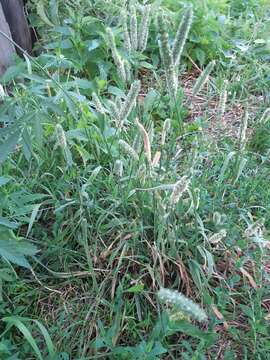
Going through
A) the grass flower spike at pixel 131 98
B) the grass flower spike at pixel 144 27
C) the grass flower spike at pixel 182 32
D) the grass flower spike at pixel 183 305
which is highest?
the grass flower spike at pixel 182 32

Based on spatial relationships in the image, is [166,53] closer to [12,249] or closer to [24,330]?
[12,249]

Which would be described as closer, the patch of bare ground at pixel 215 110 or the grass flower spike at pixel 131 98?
the grass flower spike at pixel 131 98

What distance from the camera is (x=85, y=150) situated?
1.80 m

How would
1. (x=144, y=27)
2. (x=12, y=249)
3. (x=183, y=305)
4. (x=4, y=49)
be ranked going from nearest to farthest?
(x=183, y=305) < (x=12, y=249) < (x=144, y=27) < (x=4, y=49)

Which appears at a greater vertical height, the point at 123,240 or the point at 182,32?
the point at 182,32

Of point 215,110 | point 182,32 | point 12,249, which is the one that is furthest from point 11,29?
point 12,249

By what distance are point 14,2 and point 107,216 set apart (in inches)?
51.7

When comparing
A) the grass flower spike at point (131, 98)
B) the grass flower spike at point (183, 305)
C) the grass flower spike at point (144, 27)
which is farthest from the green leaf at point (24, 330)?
the grass flower spike at point (144, 27)

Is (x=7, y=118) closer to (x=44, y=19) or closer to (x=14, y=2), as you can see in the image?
(x=44, y=19)

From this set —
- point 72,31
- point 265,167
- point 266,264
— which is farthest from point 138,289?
point 72,31

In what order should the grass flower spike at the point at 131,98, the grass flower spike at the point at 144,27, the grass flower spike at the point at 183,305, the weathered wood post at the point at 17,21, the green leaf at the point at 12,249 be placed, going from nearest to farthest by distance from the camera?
the grass flower spike at the point at 183,305, the green leaf at the point at 12,249, the grass flower spike at the point at 131,98, the grass flower spike at the point at 144,27, the weathered wood post at the point at 17,21

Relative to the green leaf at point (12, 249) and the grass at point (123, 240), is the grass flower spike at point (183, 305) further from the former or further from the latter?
the green leaf at point (12, 249)

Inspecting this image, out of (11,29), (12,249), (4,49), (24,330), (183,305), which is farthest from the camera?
(11,29)

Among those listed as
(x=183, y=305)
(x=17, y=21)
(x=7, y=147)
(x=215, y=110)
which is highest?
(x=7, y=147)
